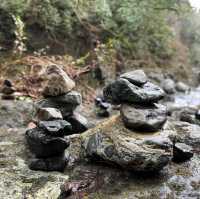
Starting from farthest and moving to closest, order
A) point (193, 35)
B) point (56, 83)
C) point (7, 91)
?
point (193, 35) → point (7, 91) → point (56, 83)

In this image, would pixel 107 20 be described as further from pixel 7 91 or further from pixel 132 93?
pixel 132 93

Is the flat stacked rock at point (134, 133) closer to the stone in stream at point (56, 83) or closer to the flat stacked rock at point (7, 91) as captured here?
the stone in stream at point (56, 83)

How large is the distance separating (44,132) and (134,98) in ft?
3.24

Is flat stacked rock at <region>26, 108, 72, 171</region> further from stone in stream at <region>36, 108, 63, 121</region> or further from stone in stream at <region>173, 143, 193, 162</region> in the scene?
stone in stream at <region>173, 143, 193, 162</region>

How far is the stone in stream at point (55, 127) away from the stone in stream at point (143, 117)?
631 mm

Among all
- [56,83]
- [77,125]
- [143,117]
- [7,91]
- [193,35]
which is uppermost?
[193,35]

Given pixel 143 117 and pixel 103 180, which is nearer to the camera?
Result: pixel 103 180

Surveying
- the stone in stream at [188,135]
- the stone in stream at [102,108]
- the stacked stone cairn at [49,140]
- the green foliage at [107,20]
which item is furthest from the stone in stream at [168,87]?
the stacked stone cairn at [49,140]

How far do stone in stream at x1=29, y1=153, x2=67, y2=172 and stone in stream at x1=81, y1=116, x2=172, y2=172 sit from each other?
0.32m

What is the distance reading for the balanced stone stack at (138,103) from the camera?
3398mm

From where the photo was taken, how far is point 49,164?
3303 millimetres

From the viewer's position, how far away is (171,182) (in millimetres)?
3057

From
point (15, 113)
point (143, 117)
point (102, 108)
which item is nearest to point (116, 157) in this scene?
point (143, 117)

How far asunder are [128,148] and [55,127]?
0.73 m
